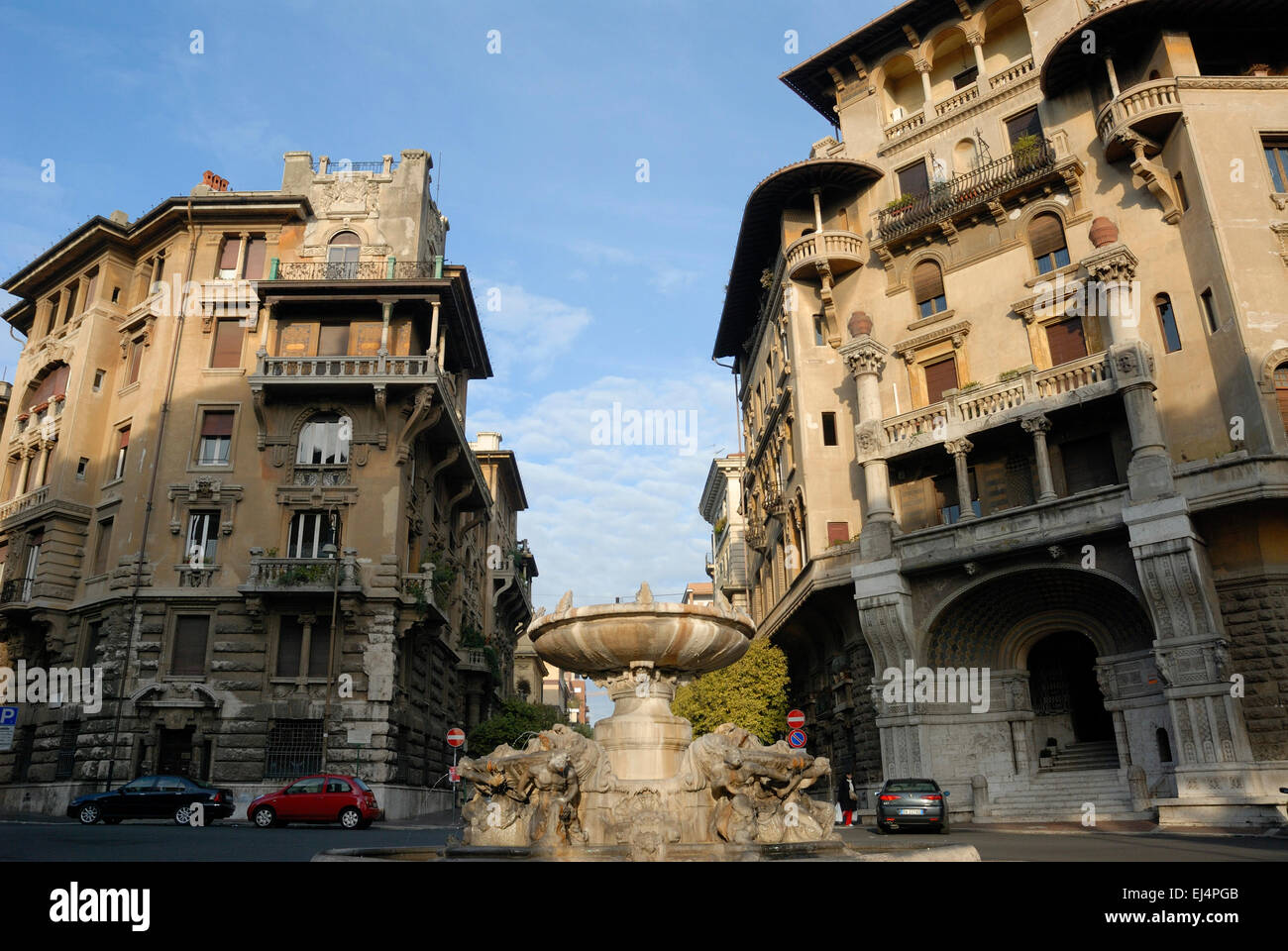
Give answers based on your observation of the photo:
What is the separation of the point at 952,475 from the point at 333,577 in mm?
18049

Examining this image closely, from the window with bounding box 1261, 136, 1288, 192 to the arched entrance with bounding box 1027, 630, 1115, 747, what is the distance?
12.2 metres

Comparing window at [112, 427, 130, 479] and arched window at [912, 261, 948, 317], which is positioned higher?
arched window at [912, 261, 948, 317]

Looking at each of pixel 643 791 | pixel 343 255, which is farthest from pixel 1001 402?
pixel 343 255

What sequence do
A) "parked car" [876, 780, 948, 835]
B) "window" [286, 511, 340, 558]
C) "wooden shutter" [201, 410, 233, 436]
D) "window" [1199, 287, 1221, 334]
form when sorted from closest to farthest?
"parked car" [876, 780, 948, 835]
"window" [1199, 287, 1221, 334]
"window" [286, 511, 340, 558]
"wooden shutter" [201, 410, 233, 436]

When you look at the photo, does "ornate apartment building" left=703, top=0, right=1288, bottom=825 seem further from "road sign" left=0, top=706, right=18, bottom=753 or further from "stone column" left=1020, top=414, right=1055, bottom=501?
"road sign" left=0, top=706, right=18, bottom=753

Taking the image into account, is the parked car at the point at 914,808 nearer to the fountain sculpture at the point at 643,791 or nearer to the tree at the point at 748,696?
the tree at the point at 748,696

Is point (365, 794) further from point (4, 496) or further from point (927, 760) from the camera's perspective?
point (4, 496)

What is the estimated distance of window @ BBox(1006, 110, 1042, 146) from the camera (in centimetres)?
2692

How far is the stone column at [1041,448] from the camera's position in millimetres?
22094

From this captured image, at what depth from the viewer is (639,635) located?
9.95 metres

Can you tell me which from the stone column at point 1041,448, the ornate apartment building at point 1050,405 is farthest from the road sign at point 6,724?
the stone column at point 1041,448

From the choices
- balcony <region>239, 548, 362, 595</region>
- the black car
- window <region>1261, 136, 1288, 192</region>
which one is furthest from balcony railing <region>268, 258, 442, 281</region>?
window <region>1261, 136, 1288, 192</region>

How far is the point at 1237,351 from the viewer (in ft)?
66.7

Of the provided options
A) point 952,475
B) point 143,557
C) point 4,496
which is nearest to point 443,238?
point 143,557
